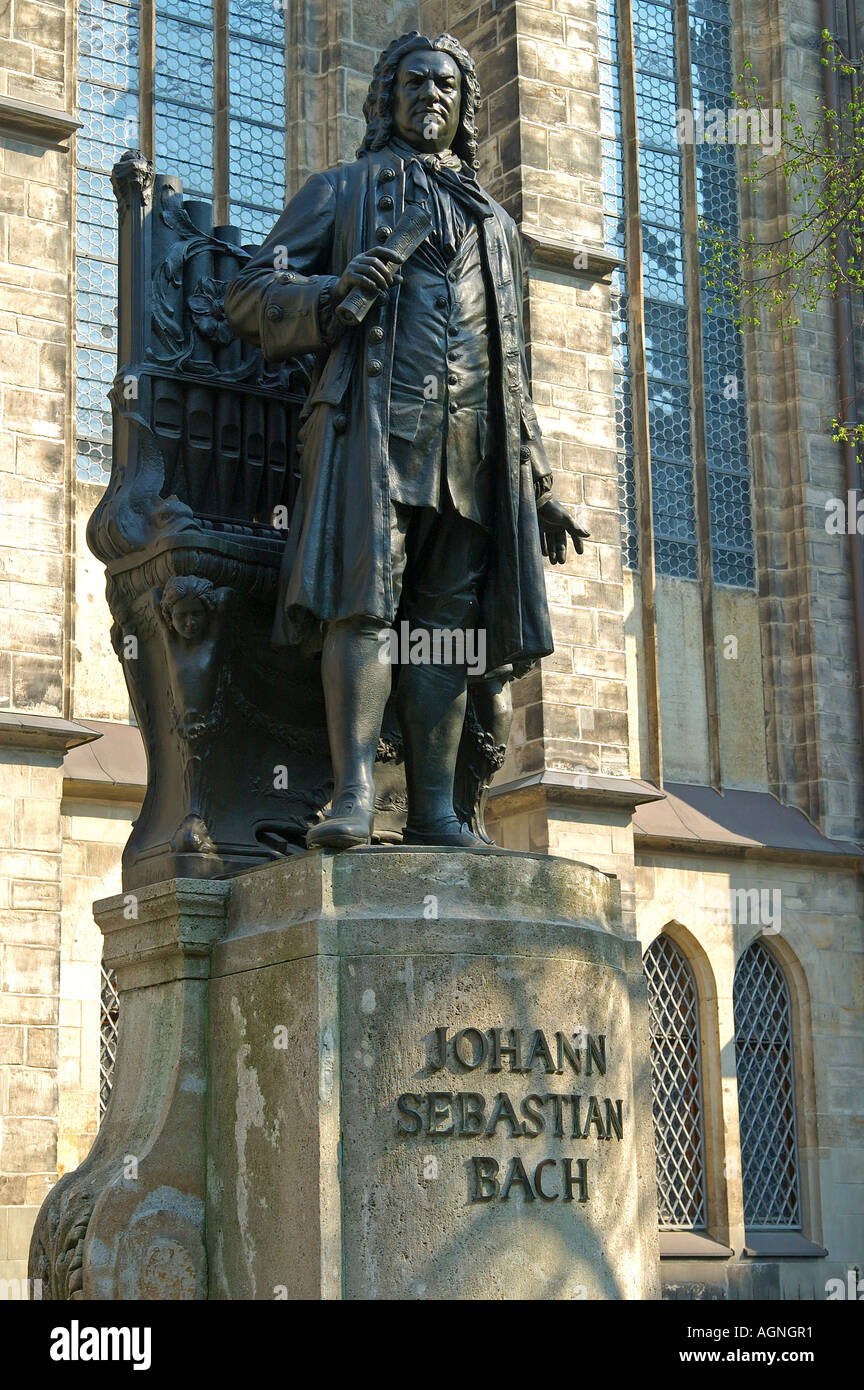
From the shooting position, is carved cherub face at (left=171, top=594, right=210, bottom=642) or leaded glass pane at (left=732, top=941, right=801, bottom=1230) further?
leaded glass pane at (left=732, top=941, right=801, bottom=1230)

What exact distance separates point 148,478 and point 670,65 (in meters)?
15.1

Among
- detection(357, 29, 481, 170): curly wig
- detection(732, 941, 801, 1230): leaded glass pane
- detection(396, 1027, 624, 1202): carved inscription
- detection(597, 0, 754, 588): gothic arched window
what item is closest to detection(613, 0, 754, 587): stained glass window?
detection(597, 0, 754, 588): gothic arched window

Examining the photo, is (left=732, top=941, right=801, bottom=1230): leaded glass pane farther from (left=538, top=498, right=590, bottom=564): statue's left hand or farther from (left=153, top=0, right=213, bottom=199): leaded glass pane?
(left=538, top=498, right=590, bottom=564): statue's left hand

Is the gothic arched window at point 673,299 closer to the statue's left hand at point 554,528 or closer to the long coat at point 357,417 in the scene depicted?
the statue's left hand at point 554,528

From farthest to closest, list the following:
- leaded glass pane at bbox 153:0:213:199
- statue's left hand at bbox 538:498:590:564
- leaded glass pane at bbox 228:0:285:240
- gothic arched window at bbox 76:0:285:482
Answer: leaded glass pane at bbox 228:0:285:240, leaded glass pane at bbox 153:0:213:199, gothic arched window at bbox 76:0:285:482, statue's left hand at bbox 538:498:590:564

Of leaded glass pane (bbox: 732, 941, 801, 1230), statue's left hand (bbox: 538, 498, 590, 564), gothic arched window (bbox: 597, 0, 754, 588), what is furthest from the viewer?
gothic arched window (bbox: 597, 0, 754, 588)

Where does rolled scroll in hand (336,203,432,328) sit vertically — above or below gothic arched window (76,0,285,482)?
below

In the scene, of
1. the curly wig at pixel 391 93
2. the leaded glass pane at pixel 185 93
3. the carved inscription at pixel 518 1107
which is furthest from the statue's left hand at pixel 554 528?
the leaded glass pane at pixel 185 93

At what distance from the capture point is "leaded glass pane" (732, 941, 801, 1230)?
1741cm

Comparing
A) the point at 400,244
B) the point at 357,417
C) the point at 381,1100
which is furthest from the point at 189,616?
the point at 381,1100

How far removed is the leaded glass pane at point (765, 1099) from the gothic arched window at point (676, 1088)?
1.63 feet

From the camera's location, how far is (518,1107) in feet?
15.7

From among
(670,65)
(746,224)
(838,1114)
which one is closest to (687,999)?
(838,1114)

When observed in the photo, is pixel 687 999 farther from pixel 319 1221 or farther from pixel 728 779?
pixel 319 1221
